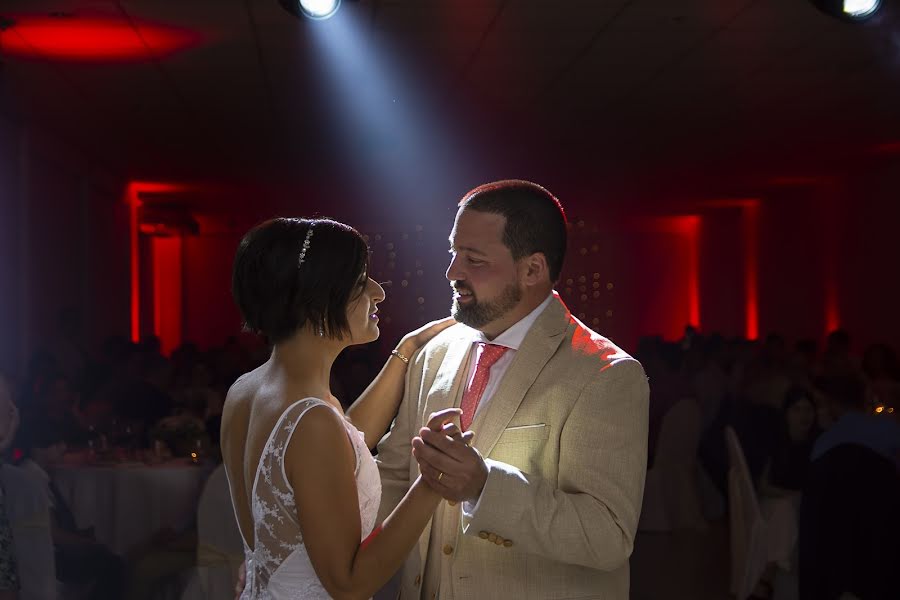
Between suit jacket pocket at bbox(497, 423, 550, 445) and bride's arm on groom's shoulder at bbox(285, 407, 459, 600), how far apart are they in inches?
10.8

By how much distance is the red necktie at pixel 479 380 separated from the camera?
223 centimetres

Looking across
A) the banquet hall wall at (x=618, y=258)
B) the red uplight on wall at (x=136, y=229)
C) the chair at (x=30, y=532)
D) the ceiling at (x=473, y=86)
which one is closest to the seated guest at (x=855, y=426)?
the ceiling at (x=473, y=86)

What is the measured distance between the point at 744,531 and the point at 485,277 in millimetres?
3976

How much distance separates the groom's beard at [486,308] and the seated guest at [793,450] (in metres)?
3.51

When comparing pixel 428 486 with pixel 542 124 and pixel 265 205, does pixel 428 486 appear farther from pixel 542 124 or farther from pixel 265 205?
pixel 265 205

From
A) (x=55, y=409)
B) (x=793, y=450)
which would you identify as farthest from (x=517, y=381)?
(x=55, y=409)

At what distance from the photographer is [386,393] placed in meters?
2.50

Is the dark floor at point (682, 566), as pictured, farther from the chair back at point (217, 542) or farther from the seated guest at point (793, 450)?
the chair back at point (217, 542)

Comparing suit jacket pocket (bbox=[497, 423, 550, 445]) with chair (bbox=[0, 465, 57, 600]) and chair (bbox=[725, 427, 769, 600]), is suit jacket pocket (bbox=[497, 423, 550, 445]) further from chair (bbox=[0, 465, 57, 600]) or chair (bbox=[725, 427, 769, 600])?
chair (bbox=[725, 427, 769, 600])

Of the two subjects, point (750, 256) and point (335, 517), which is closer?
point (335, 517)

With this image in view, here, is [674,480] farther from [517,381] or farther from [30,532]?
[517,381]

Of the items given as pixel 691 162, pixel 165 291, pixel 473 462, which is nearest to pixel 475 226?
pixel 473 462

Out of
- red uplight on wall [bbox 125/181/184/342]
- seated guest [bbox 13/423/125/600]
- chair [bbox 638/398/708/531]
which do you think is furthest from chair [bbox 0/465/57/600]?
red uplight on wall [bbox 125/181/184/342]

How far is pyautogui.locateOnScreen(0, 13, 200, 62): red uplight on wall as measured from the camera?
578cm
